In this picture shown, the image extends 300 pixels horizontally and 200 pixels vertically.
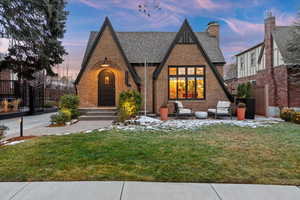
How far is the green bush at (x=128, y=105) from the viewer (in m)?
9.51

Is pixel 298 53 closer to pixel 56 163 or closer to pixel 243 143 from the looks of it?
pixel 243 143

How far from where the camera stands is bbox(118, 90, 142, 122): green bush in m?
9.51

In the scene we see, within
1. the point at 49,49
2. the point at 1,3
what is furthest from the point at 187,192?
the point at 49,49

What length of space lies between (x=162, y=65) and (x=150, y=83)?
5.72 ft

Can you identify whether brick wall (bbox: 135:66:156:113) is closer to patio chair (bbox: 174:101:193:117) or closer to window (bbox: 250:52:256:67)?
patio chair (bbox: 174:101:193:117)

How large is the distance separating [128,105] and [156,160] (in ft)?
20.6

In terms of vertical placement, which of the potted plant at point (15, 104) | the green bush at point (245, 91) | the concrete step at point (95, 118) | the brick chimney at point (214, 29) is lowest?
the concrete step at point (95, 118)

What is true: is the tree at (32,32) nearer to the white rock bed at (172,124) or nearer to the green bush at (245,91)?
the white rock bed at (172,124)

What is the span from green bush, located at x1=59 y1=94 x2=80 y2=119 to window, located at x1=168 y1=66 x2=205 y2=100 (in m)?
6.50

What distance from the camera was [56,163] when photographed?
384cm

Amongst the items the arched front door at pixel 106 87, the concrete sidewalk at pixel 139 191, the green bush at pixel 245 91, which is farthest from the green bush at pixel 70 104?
the green bush at pixel 245 91

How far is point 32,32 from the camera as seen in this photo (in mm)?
10547

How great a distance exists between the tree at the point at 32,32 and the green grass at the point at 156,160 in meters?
8.23

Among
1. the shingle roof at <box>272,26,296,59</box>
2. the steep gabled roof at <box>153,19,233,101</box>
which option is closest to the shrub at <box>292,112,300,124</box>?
the steep gabled roof at <box>153,19,233,101</box>
